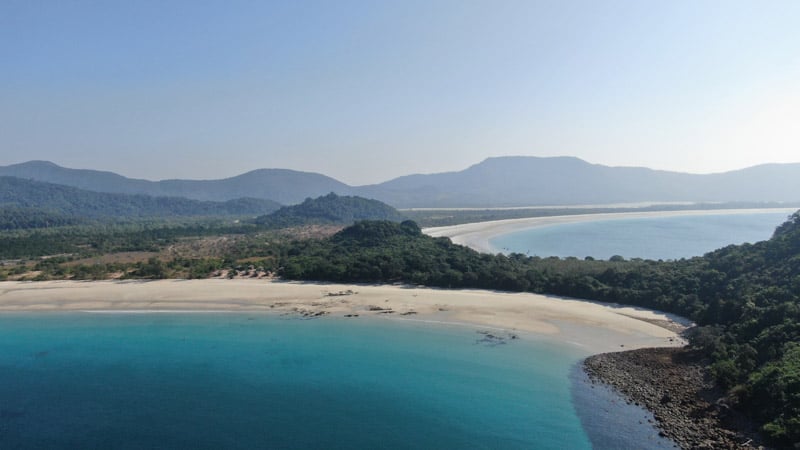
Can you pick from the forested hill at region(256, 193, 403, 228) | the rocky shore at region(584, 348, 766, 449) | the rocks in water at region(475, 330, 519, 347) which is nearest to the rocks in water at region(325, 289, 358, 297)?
the rocks in water at region(475, 330, 519, 347)

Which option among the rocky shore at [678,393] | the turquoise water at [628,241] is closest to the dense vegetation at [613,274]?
the rocky shore at [678,393]

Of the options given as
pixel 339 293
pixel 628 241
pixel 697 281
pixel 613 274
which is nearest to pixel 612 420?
pixel 697 281

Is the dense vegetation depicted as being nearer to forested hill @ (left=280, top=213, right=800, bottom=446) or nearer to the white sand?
forested hill @ (left=280, top=213, right=800, bottom=446)

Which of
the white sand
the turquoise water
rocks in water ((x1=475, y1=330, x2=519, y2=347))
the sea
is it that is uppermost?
the turquoise water

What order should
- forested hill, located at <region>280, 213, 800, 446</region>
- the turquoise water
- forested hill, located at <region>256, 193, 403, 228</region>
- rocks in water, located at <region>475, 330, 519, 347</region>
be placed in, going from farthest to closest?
forested hill, located at <region>256, 193, 403, 228</region>, the turquoise water, rocks in water, located at <region>475, 330, 519, 347</region>, forested hill, located at <region>280, 213, 800, 446</region>

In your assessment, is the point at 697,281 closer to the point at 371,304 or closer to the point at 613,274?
the point at 613,274

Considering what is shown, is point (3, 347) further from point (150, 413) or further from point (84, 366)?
point (150, 413)

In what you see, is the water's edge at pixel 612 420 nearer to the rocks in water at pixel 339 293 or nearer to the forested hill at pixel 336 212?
the rocks in water at pixel 339 293

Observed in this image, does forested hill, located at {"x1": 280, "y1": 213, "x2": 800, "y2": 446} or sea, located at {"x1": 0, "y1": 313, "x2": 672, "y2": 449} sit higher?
forested hill, located at {"x1": 280, "y1": 213, "x2": 800, "y2": 446}
